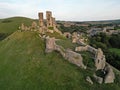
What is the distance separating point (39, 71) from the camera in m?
35.0

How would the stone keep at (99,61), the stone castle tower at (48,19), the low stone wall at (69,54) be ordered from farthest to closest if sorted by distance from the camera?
the stone castle tower at (48,19) → the stone keep at (99,61) → the low stone wall at (69,54)

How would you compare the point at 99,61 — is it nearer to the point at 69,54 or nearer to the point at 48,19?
the point at 69,54

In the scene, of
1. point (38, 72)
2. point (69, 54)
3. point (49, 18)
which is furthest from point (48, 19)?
point (38, 72)

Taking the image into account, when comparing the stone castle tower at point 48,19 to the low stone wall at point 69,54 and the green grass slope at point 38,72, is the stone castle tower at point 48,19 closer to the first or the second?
the green grass slope at point 38,72

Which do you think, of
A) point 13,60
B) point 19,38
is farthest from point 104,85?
point 19,38

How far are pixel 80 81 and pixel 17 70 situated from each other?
1214 centimetres

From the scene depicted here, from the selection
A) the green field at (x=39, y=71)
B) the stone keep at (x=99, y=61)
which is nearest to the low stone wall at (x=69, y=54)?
the green field at (x=39, y=71)

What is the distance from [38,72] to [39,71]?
0.23 meters

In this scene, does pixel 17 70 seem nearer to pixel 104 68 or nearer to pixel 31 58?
pixel 31 58

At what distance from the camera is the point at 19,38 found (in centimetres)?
4966

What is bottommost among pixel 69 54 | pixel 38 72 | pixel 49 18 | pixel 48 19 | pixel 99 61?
pixel 38 72

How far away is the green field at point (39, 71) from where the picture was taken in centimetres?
3170

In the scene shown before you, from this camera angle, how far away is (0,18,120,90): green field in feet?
104

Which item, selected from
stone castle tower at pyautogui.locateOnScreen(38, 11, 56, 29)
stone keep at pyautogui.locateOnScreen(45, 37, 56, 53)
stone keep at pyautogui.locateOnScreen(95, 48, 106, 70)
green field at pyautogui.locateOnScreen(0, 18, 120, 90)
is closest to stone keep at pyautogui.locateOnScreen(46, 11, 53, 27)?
stone castle tower at pyautogui.locateOnScreen(38, 11, 56, 29)
